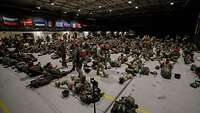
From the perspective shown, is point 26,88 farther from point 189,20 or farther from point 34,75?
point 189,20

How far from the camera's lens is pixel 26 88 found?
6.55 metres

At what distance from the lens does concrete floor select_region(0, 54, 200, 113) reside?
479 centimetres

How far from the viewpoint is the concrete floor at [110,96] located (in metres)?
4.79

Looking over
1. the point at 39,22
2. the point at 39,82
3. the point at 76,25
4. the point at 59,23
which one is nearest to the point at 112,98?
the point at 39,82

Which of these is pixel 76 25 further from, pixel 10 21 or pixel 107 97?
pixel 107 97

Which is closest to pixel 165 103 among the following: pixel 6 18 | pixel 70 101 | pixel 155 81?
pixel 155 81

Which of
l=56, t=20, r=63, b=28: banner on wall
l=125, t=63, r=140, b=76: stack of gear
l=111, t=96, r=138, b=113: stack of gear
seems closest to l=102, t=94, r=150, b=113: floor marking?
l=111, t=96, r=138, b=113: stack of gear

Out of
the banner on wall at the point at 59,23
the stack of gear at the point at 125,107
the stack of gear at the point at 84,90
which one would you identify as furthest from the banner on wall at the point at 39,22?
the stack of gear at the point at 125,107

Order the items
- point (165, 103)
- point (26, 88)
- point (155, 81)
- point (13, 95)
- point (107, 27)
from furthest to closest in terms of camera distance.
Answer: point (107, 27) → point (155, 81) → point (26, 88) → point (13, 95) → point (165, 103)

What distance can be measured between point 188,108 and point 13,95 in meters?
7.50

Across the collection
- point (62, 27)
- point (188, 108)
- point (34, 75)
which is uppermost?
point (62, 27)

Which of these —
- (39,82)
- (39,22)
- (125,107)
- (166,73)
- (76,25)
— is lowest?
(125,107)

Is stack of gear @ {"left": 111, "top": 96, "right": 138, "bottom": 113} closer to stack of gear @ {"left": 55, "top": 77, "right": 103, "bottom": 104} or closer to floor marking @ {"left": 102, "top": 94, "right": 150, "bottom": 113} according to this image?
floor marking @ {"left": 102, "top": 94, "right": 150, "bottom": 113}

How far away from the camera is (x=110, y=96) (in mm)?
5688
